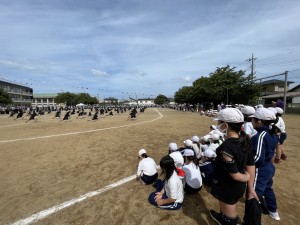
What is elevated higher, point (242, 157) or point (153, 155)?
point (242, 157)

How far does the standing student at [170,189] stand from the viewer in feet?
12.1

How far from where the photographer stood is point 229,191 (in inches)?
101

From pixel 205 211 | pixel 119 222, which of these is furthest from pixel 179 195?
pixel 119 222

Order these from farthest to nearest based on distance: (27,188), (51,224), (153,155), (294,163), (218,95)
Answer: (218,95) → (153,155) → (294,163) → (27,188) → (51,224)

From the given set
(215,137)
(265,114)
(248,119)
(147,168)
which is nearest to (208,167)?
(215,137)

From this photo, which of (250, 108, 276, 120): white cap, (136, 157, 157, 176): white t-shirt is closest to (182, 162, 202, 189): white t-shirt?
(136, 157, 157, 176): white t-shirt

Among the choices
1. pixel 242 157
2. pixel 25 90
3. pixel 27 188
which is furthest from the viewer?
pixel 25 90

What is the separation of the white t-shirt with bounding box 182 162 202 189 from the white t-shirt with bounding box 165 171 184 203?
0.58 metres

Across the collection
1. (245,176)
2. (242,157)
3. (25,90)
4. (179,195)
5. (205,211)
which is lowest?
(205,211)

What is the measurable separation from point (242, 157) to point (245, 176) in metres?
0.23

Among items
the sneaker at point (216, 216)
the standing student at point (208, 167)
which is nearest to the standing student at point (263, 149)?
the sneaker at point (216, 216)

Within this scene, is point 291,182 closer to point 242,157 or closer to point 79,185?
point 242,157

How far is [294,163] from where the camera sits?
657 cm

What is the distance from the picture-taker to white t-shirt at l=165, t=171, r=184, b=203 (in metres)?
3.72
